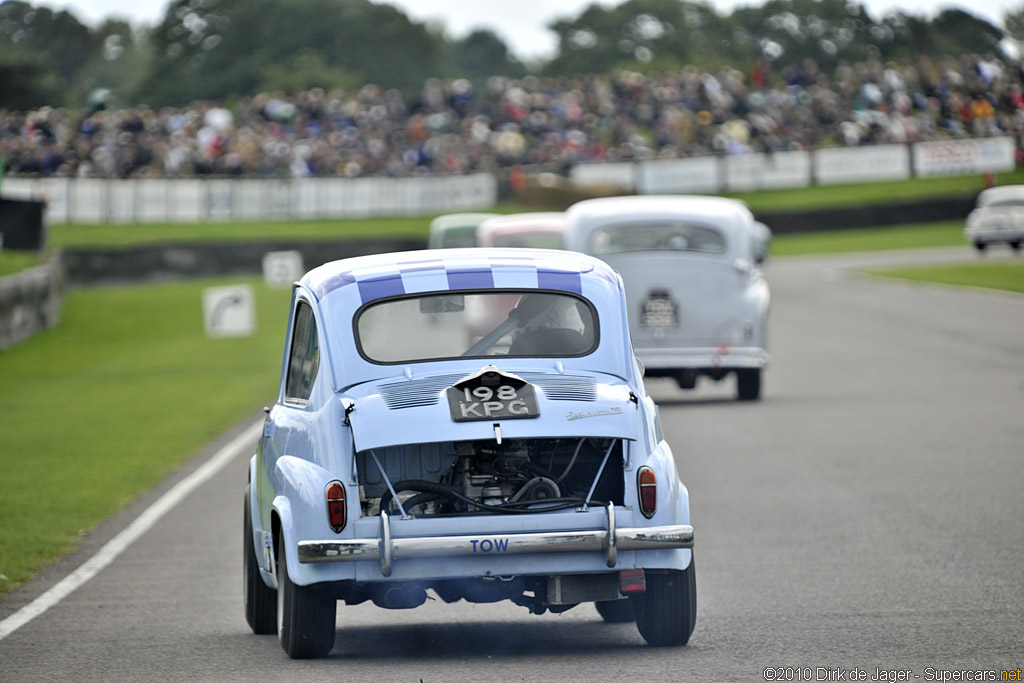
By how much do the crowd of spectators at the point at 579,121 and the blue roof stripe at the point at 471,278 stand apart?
41288mm

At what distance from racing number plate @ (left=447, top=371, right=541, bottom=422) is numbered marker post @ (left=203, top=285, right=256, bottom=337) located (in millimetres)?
21338

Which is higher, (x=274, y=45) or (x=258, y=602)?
(x=274, y=45)

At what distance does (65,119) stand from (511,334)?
140ft

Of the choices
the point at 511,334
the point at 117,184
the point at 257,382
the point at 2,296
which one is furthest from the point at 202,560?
the point at 117,184

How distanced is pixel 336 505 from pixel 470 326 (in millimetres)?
1230

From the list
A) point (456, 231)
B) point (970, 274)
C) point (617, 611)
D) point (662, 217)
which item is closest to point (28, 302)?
point (456, 231)

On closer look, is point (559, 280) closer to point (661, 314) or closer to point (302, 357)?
point (302, 357)

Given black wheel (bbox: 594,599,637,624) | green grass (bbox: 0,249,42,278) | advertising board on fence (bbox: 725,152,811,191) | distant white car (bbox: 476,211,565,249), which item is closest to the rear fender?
black wheel (bbox: 594,599,637,624)

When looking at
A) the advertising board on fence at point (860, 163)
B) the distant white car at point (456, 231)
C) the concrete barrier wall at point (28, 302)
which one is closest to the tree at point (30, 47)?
the concrete barrier wall at point (28, 302)

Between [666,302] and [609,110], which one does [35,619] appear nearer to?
[666,302]

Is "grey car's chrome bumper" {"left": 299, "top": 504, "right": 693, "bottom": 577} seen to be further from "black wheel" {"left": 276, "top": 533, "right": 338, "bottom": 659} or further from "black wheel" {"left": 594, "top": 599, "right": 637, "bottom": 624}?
"black wheel" {"left": 594, "top": 599, "right": 637, "bottom": 624}

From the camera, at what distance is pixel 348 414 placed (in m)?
6.71

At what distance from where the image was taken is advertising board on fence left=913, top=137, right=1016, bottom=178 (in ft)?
169

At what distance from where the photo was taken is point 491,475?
6836 millimetres
